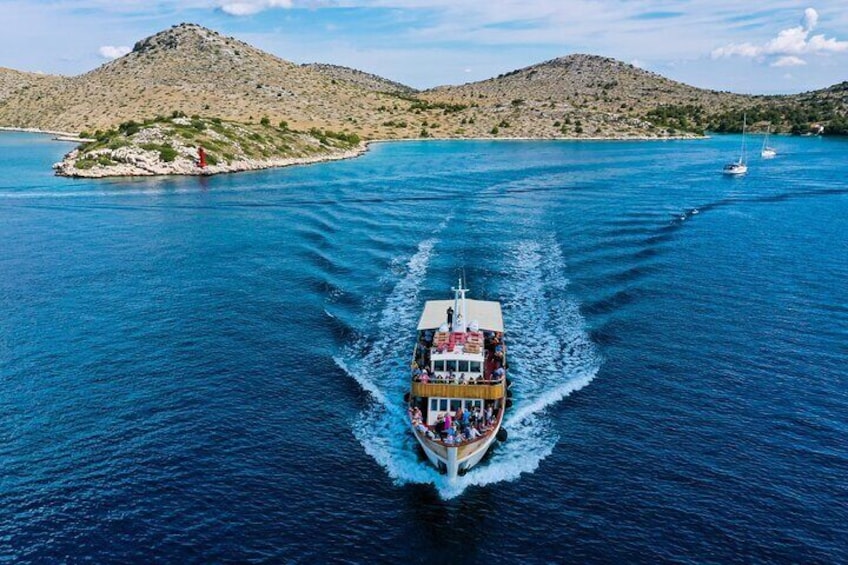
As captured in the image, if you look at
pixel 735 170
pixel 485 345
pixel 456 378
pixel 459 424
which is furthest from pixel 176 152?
pixel 459 424

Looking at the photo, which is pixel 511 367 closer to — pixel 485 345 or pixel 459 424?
pixel 485 345

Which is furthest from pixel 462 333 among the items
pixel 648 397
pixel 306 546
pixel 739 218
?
pixel 739 218

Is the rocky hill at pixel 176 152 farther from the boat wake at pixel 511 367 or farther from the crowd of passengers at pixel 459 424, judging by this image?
the crowd of passengers at pixel 459 424

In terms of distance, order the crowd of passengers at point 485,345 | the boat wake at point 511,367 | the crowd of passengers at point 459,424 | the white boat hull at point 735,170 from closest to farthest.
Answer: the crowd of passengers at point 459,424 < the boat wake at point 511,367 < the crowd of passengers at point 485,345 < the white boat hull at point 735,170

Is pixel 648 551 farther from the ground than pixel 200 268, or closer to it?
closer to it

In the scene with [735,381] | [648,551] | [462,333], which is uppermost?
[462,333]

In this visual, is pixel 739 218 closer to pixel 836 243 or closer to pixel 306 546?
pixel 836 243

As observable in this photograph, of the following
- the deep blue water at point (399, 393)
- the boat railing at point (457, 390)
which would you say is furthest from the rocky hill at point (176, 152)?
the boat railing at point (457, 390)
